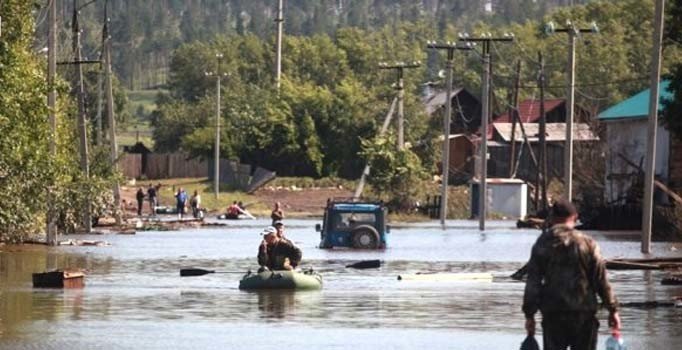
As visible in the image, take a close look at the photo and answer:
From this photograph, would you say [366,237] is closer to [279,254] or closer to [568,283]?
[279,254]

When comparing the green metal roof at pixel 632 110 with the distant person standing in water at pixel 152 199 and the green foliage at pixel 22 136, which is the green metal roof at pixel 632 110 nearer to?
the distant person standing in water at pixel 152 199

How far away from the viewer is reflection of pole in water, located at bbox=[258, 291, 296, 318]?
27.4m

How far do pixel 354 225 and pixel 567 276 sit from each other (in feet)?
121

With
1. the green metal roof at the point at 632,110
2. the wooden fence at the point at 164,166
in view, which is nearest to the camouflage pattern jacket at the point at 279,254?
the green metal roof at the point at 632,110

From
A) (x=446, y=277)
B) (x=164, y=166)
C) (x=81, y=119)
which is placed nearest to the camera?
(x=446, y=277)

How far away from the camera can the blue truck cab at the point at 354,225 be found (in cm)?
5234

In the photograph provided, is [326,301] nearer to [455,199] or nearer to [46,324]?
[46,324]

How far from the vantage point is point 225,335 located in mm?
23469

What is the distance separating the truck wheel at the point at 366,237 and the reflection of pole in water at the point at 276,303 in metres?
20.7

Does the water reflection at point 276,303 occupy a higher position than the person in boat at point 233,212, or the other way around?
the water reflection at point 276,303

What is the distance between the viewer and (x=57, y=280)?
32.9m

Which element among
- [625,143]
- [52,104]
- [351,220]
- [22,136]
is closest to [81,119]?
[52,104]

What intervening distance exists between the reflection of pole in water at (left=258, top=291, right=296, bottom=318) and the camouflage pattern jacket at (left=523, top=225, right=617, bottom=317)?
11.2 m

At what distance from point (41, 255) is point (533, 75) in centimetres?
12299
